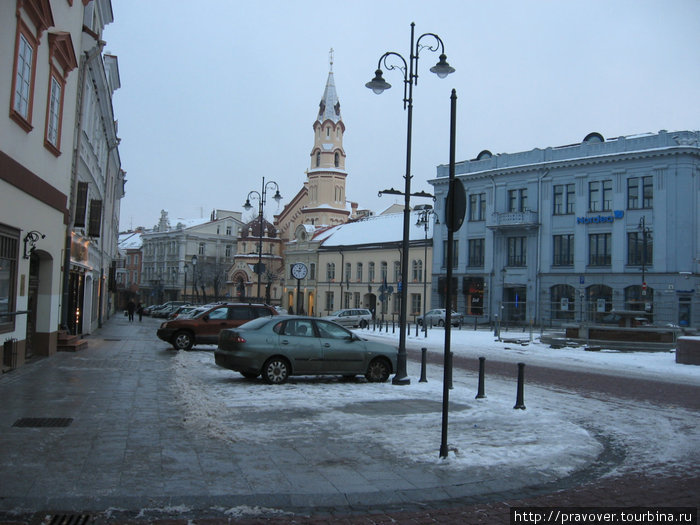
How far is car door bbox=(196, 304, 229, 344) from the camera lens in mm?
23391

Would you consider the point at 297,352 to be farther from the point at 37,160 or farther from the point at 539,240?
the point at 539,240

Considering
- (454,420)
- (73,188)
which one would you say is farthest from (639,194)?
(454,420)

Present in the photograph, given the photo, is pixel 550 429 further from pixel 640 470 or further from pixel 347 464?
pixel 347 464

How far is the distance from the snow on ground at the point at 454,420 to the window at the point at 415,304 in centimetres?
4815

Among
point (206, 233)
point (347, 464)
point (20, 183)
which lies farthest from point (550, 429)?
point (206, 233)

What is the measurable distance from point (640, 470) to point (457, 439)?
7.64 feet

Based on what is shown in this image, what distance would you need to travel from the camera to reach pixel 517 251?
5484 centimetres

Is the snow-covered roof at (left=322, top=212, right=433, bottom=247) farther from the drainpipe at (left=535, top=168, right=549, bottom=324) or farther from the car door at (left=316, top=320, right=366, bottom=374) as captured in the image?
the car door at (left=316, top=320, right=366, bottom=374)

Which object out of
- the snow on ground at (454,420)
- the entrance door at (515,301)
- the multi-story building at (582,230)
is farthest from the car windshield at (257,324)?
the entrance door at (515,301)

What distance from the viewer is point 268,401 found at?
11508 millimetres

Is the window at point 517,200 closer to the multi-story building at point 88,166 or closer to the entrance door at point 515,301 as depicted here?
the entrance door at point 515,301

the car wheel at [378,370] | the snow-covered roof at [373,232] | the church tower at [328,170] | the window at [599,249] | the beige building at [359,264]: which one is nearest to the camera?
the car wheel at [378,370]

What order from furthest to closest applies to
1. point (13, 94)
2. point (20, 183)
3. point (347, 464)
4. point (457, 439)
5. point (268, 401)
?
point (20, 183) < point (13, 94) < point (268, 401) < point (457, 439) < point (347, 464)

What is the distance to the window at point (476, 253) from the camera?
189ft
